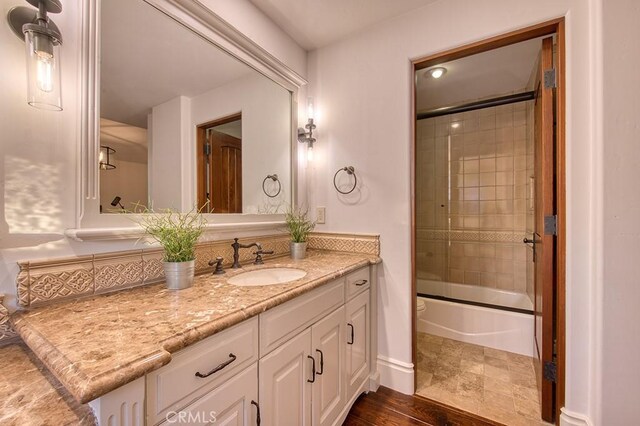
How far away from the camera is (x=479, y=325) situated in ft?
7.58

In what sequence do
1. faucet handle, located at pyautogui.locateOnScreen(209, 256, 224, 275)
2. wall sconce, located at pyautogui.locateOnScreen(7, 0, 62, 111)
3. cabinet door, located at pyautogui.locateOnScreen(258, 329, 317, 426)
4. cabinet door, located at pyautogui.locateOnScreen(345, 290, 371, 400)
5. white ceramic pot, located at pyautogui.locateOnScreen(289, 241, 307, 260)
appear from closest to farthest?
wall sconce, located at pyautogui.locateOnScreen(7, 0, 62, 111)
cabinet door, located at pyautogui.locateOnScreen(258, 329, 317, 426)
faucet handle, located at pyautogui.locateOnScreen(209, 256, 224, 275)
cabinet door, located at pyautogui.locateOnScreen(345, 290, 371, 400)
white ceramic pot, located at pyautogui.locateOnScreen(289, 241, 307, 260)

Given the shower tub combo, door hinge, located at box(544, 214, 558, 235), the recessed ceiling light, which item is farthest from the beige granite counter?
the recessed ceiling light

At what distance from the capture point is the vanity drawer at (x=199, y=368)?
647 millimetres

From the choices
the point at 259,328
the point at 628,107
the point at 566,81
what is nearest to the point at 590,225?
the point at 628,107

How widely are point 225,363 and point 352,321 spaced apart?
872 millimetres

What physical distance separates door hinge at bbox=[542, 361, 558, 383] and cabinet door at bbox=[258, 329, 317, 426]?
1287 mm

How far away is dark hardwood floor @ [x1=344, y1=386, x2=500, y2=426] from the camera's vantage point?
1.49 metres

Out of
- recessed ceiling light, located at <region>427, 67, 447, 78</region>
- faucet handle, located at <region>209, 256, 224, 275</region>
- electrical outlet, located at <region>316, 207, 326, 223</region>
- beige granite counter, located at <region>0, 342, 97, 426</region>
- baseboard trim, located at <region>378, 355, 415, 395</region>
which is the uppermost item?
recessed ceiling light, located at <region>427, 67, 447, 78</region>

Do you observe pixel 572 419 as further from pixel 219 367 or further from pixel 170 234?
pixel 170 234

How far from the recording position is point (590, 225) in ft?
4.14

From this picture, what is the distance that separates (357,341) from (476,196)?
2232 millimetres

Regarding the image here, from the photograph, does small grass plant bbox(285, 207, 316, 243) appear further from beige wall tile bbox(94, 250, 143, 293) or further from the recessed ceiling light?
the recessed ceiling light

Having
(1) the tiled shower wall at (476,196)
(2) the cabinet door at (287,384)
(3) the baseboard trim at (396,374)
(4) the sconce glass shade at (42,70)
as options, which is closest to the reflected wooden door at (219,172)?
(4) the sconce glass shade at (42,70)

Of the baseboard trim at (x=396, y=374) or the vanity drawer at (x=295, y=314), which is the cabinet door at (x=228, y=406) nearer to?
the vanity drawer at (x=295, y=314)
